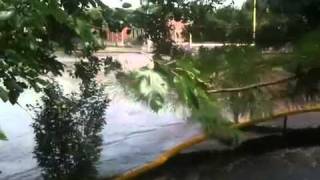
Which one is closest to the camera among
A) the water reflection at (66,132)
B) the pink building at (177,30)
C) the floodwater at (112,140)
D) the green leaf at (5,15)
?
the green leaf at (5,15)

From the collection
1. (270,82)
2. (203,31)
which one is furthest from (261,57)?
(203,31)

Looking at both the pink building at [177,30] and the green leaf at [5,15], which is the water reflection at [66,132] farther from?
the green leaf at [5,15]

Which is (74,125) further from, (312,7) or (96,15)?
(312,7)

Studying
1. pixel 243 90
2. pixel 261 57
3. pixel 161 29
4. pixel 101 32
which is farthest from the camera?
pixel 161 29

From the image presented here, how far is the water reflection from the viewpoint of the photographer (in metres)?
2.04

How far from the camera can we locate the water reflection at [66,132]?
2035mm

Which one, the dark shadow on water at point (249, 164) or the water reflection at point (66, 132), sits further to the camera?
the dark shadow on water at point (249, 164)

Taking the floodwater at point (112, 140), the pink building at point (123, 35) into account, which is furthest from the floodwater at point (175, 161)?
the pink building at point (123, 35)

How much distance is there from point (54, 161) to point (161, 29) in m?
0.67

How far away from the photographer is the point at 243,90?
55.1 inches

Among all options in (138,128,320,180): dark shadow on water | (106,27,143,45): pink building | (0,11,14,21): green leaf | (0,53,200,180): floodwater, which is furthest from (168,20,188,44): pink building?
(0,11,14,21): green leaf

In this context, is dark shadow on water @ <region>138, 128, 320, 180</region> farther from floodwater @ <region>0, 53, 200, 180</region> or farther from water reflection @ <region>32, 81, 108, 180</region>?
water reflection @ <region>32, 81, 108, 180</region>

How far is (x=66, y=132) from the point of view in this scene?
205 cm

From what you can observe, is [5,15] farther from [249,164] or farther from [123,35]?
[249,164]
